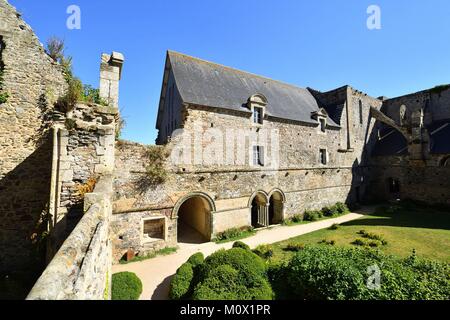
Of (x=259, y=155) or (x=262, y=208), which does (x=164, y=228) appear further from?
(x=259, y=155)

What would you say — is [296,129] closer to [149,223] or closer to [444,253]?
[444,253]

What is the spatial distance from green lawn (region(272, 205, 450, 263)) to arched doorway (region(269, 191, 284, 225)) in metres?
2.87

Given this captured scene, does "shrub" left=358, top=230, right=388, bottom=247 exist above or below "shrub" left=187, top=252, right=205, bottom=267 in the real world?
below

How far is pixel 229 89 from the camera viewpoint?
1549 centimetres

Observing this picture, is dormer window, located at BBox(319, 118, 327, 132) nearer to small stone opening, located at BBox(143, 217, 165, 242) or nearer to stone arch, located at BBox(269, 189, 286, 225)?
stone arch, located at BBox(269, 189, 286, 225)

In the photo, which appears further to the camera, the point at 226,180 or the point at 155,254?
the point at 226,180

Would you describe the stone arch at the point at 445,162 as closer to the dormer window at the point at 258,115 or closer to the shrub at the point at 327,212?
the shrub at the point at 327,212

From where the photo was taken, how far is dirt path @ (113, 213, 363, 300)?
25.6 feet

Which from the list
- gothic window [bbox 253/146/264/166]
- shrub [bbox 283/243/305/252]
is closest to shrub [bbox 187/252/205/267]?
shrub [bbox 283/243/305/252]

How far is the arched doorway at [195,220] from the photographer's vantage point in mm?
12525

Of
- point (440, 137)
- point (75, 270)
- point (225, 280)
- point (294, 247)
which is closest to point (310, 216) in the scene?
point (294, 247)

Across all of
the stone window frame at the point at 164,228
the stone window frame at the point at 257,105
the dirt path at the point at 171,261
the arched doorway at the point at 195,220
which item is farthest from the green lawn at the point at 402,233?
the stone window frame at the point at 257,105

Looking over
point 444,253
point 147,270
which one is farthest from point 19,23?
point 444,253

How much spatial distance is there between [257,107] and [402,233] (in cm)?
1201
